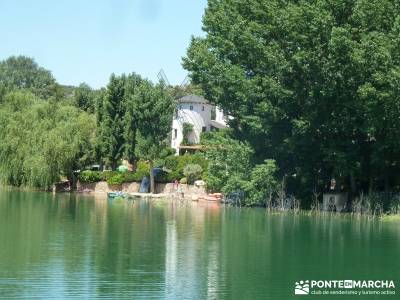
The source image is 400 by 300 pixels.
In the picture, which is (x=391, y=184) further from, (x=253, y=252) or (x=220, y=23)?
(x=253, y=252)

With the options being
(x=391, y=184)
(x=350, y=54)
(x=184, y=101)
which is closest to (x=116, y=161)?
(x=184, y=101)

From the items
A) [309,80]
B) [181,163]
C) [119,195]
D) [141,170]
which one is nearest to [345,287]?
[309,80]

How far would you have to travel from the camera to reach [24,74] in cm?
11731

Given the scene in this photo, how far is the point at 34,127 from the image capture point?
5591 cm

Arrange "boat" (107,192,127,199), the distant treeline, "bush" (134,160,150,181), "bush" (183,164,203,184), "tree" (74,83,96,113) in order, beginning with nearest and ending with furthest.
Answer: "boat" (107,192,127,199) → "bush" (183,164,203,184) → the distant treeline → "bush" (134,160,150,181) → "tree" (74,83,96,113)

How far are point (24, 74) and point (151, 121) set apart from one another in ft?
217

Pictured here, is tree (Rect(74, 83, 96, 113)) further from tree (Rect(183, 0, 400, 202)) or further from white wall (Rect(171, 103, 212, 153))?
tree (Rect(183, 0, 400, 202))

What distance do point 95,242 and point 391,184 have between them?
20.5 m

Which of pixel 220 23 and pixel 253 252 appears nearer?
pixel 253 252

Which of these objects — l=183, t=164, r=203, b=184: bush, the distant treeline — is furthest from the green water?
the distant treeline

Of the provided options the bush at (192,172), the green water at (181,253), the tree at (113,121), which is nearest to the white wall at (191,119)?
the tree at (113,121)

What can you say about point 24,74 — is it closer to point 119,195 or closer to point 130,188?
point 130,188

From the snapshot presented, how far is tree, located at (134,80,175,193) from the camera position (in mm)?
55531

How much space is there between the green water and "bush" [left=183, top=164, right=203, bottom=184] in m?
14.1
